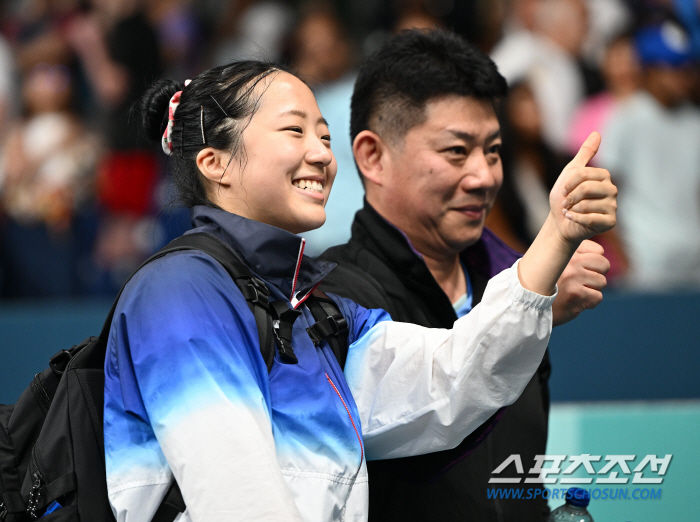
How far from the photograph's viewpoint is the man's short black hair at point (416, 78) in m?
2.13

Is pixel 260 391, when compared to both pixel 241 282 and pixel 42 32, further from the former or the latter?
pixel 42 32

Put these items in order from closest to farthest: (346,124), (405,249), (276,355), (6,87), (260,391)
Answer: (260,391)
(276,355)
(405,249)
(346,124)
(6,87)

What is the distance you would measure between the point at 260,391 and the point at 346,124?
2903mm

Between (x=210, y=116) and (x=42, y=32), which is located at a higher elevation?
(x=42, y=32)

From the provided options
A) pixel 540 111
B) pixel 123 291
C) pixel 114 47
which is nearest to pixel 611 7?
pixel 540 111

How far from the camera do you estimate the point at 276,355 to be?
4.67ft

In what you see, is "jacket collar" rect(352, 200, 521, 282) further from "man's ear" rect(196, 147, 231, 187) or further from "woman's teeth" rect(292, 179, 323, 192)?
"man's ear" rect(196, 147, 231, 187)

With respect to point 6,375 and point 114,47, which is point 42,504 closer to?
point 6,375

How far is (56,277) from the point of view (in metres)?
4.48

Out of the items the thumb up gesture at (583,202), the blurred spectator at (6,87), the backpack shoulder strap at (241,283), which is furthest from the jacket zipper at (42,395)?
the blurred spectator at (6,87)

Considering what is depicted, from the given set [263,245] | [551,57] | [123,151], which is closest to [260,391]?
[263,245]

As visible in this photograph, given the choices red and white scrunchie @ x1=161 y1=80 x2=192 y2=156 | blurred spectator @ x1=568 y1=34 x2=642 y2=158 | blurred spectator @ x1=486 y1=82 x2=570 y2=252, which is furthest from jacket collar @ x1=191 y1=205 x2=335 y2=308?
blurred spectator @ x1=568 y1=34 x2=642 y2=158

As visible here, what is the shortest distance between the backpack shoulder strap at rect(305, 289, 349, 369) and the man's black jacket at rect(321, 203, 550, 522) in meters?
0.25

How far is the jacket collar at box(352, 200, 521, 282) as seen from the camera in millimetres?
2082
